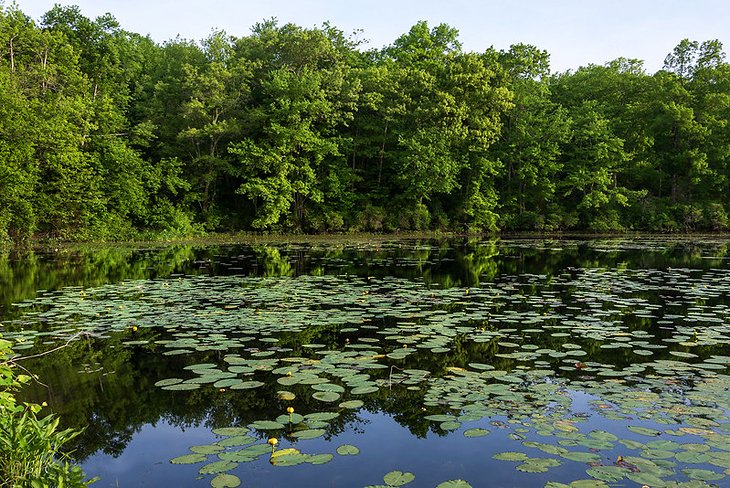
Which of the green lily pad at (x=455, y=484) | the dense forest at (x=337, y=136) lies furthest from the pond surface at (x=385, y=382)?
the dense forest at (x=337, y=136)

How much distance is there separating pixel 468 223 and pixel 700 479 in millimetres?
31423

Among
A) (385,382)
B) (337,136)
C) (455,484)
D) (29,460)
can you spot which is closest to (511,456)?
(455,484)

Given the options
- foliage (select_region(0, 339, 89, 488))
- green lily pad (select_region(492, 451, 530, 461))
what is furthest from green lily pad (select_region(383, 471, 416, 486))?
foliage (select_region(0, 339, 89, 488))

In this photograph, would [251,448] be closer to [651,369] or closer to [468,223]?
[651,369]

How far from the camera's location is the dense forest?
77.0 feet

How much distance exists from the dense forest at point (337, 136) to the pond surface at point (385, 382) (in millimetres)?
16348

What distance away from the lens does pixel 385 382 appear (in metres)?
4.73

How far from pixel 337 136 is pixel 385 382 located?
2901cm

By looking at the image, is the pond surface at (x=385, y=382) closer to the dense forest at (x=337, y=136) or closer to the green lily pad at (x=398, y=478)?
the green lily pad at (x=398, y=478)

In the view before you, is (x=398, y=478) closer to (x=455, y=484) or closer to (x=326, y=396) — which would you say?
(x=455, y=484)

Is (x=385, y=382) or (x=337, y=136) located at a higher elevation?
(x=337, y=136)

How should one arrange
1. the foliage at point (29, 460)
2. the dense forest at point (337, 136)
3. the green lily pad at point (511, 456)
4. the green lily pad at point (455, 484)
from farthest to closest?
the dense forest at point (337, 136) → the green lily pad at point (511, 456) → the green lily pad at point (455, 484) → the foliage at point (29, 460)

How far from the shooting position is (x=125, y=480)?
3186 mm

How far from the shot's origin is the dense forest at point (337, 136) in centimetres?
2348
